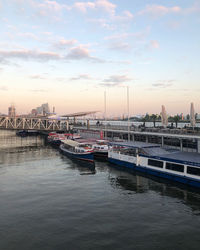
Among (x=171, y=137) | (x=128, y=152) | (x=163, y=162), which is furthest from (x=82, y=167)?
(x=171, y=137)

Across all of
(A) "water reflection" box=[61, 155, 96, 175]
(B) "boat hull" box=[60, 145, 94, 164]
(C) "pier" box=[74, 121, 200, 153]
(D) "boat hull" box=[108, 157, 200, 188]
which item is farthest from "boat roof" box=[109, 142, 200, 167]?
(B) "boat hull" box=[60, 145, 94, 164]

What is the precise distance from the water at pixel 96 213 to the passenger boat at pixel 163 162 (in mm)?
2346

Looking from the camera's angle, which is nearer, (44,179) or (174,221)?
(174,221)

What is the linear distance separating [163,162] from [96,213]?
20234 millimetres

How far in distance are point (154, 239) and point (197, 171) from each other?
736 inches

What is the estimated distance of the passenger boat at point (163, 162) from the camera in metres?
35.5

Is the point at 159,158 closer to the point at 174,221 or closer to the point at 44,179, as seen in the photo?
the point at 174,221

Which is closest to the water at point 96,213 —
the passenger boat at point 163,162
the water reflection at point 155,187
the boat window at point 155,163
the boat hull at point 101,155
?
the water reflection at point 155,187

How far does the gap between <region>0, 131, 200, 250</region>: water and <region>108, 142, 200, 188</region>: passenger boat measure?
2.35 m

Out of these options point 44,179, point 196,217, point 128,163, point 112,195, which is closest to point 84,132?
point 128,163

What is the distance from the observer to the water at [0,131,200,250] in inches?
783

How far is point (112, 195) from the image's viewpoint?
3206cm

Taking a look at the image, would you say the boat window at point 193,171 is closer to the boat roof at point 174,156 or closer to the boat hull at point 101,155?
the boat roof at point 174,156

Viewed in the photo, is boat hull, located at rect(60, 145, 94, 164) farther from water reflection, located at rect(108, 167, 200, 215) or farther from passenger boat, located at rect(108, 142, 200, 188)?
water reflection, located at rect(108, 167, 200, 215)
